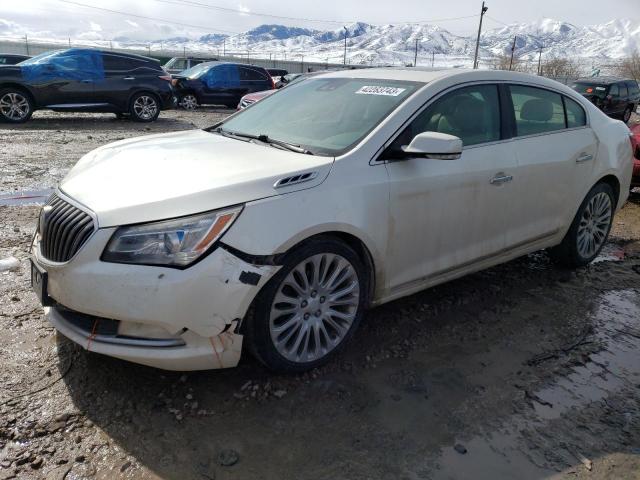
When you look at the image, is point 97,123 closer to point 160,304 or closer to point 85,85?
point 85,85

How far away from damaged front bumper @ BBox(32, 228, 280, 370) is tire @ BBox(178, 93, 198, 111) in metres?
16.7

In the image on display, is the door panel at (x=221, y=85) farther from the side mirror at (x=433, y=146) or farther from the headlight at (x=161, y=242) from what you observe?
the headlight at (x=161, y=242)

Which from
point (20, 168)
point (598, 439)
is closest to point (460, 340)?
point (598, 439)

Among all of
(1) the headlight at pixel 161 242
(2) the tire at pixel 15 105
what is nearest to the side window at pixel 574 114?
(1) the headlight at pixel 161 242

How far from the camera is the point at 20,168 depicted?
768cm

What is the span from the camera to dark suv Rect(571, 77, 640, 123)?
2145 centimetres

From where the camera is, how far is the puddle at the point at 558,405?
2.43 m

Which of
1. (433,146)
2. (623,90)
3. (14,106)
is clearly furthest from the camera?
(623,90)

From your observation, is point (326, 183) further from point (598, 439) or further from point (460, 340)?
point (598, 439)

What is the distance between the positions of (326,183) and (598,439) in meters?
1.87

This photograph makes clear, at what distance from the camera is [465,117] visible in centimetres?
373

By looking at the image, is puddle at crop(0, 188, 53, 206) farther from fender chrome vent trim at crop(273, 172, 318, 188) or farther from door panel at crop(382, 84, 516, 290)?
door panel at crop(382, 84, 516, 290)

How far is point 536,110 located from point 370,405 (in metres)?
2.78

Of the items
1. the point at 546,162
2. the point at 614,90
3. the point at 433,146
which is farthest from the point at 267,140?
the point at 614,90
